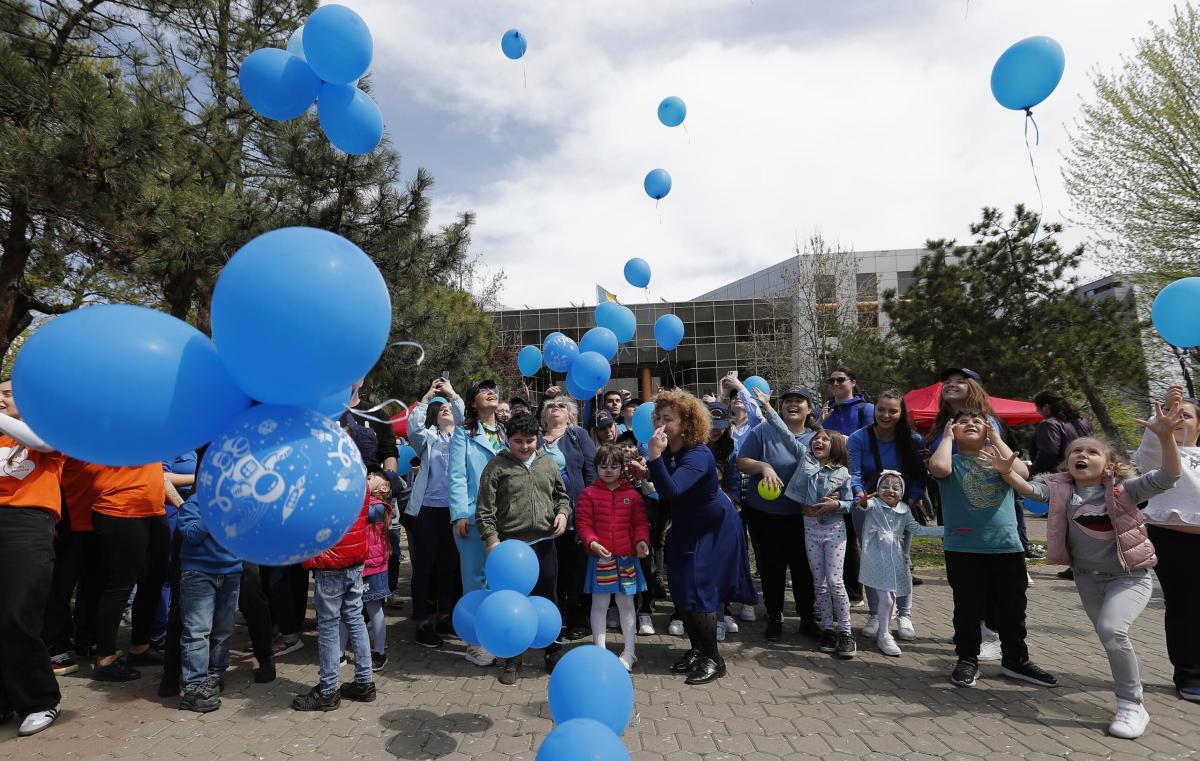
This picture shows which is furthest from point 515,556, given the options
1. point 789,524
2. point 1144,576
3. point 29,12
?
point 29,12

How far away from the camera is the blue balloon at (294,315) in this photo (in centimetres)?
186

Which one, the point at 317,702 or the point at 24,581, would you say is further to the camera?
the point at 317,702

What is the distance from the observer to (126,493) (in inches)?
175

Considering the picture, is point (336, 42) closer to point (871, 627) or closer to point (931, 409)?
point (871, 627)

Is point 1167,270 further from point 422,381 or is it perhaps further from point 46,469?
point 46,469

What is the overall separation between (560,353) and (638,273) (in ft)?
7.72

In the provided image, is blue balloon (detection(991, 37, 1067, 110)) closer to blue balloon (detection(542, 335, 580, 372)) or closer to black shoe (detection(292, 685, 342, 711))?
blue balloon (detection(542, 335, 580, 372))

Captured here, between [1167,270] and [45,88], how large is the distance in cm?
1865

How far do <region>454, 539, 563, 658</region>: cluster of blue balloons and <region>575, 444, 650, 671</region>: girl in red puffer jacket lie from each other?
0.82 m

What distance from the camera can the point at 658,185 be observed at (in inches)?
369

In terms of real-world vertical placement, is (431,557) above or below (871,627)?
above

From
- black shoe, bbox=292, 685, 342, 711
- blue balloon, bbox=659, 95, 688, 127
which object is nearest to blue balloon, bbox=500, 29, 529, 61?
blue balloon, bbox=659, 95, 688, 127

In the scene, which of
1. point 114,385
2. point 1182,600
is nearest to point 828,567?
point 1182,600

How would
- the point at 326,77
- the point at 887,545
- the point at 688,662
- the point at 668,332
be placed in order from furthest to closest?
the point at 668,332, the point at 887,545, the point at 688,662, the point at 326,77
